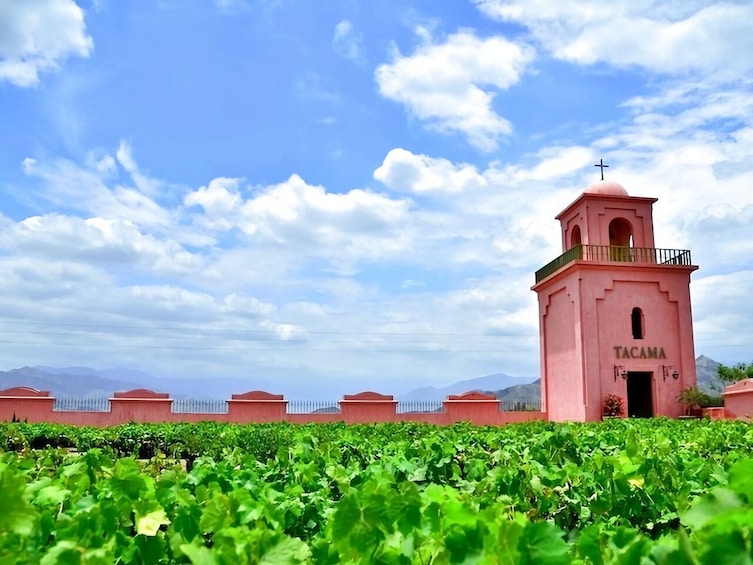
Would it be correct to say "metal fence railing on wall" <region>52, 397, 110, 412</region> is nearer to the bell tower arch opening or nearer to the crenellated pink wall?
the crenellated pink wall

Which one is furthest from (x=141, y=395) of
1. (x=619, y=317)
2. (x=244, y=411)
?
(x=619, y=317)

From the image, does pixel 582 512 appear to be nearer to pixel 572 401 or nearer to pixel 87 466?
pixel 87 466

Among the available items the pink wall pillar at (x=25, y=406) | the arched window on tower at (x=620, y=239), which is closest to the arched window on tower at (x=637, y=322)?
the arched window on tower at (x=620, y=239)

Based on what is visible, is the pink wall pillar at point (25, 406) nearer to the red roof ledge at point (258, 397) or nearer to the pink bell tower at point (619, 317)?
the red roof ledge at point (258, 397)

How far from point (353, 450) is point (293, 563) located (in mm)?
4424

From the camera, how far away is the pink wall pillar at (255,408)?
73.9 feet

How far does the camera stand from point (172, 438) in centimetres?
1497

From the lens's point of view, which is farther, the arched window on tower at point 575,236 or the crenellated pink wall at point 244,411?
the arched window on tower at point 575,236

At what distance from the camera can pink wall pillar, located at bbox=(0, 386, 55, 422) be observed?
71.5 ft

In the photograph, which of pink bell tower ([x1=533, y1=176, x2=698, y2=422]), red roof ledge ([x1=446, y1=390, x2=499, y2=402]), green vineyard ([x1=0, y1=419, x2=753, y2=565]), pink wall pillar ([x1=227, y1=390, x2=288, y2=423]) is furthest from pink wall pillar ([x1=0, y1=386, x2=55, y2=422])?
green vineyard ([x1=0, y1=419, x2=753, y2=565])

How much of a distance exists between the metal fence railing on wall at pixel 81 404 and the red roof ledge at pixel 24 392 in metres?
0.57

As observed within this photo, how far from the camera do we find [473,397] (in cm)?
2408

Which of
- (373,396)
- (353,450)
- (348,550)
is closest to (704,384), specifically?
(373,396)

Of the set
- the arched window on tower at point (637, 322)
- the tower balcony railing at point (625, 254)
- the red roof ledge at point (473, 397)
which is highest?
the tower balcony railing at point (625, 254)
